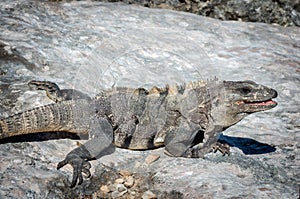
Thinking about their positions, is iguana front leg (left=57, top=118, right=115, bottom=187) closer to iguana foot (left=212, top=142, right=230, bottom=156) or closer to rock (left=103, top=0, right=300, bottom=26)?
iguana foot (left=212, top=142, right=230, bottom=156)

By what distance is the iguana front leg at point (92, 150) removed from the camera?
538cm

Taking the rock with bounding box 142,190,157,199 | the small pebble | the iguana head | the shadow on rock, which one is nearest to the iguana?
the iguana head

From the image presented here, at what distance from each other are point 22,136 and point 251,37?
455cm

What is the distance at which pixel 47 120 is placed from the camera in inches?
227

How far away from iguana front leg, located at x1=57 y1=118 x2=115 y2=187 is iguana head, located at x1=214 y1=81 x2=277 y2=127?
1.33 meters

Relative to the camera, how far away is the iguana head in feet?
18.9

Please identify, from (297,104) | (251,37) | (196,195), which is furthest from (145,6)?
(196,195)

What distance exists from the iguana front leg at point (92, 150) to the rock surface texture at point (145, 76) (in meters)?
0.10

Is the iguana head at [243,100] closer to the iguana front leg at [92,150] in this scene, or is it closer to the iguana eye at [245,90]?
the iguana eye at [245,90]

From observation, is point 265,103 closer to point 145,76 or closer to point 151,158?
point 151,158

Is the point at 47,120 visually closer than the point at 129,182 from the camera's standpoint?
No

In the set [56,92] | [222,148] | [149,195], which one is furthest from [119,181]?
[56,92]

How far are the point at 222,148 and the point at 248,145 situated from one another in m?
0.36

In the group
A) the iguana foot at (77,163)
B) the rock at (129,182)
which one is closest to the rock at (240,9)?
the iguana foot at (77,163)
